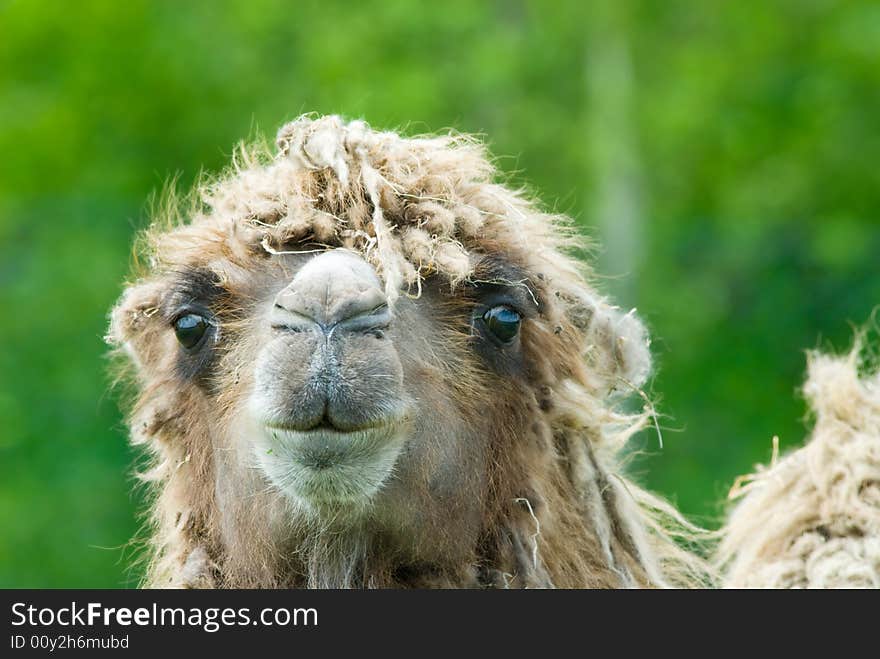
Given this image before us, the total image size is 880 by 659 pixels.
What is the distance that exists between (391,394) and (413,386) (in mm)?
285

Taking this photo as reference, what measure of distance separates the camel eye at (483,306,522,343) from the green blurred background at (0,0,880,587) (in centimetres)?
1024

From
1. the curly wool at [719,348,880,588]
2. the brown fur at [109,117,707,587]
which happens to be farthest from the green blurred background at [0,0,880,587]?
the brown fur at [109,117,707,587]

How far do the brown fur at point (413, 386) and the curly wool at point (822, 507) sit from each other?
560 mm

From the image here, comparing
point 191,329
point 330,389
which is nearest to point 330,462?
point 330,389

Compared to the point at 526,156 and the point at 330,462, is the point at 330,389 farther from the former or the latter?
the point at 526,156

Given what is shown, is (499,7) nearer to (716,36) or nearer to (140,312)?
(716,36)

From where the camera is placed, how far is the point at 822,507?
18.4 feet

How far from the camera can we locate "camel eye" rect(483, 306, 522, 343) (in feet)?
15.8

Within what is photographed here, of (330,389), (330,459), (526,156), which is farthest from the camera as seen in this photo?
(526,156)

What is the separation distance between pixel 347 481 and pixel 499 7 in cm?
1664

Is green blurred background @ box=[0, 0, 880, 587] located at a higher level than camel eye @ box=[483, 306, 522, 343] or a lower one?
higher

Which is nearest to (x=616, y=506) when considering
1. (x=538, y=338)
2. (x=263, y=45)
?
(x=538, y=338)

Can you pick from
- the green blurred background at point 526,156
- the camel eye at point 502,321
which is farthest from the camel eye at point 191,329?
the green blurred background at point 526,156

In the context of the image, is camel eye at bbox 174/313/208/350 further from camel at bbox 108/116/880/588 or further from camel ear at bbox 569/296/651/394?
camel ear at bbox 569/296/651/394
